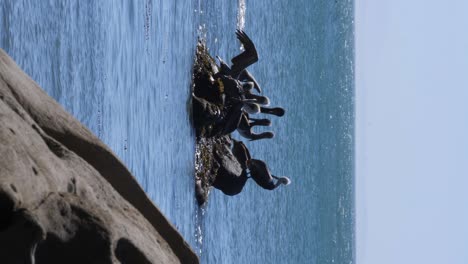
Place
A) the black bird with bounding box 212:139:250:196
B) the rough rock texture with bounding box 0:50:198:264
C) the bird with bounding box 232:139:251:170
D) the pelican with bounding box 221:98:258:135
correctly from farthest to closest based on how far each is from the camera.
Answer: the bird with bounding box 232:139:251:170
the black bird with bounding box 212:139:250:196
the pelican with bounding box 221:98:258:135
the rough rock texture with bounding box 0:50:198:264

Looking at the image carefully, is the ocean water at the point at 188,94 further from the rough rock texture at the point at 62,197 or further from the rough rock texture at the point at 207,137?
the rough rock texture at the point at 62,197

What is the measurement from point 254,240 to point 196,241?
6134 millimetres

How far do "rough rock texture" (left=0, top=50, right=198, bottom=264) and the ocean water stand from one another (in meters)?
3.10

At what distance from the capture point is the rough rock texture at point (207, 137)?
13.7 meters

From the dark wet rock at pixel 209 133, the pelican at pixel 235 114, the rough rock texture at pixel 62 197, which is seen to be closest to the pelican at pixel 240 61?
the dark wet rock at pixel 209 133

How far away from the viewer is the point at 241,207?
19.1m

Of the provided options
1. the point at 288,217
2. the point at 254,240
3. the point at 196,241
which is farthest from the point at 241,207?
the point at 288,217

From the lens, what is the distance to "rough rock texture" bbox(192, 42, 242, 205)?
45.0ft

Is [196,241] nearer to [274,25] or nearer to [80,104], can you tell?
[80,104]

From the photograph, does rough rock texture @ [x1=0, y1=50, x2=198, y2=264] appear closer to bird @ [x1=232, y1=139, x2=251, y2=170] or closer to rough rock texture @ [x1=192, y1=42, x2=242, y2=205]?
rough rock texture @ [x1=192, y1=42, x2=242, y2=205]

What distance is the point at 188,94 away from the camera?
13609 mm

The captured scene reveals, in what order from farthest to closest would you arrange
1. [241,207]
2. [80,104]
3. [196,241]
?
[241,207] → [196,241] → [80,104]

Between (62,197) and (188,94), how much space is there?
1026cm

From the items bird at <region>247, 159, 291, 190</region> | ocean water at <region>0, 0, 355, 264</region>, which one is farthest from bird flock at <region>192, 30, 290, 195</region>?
ocean water at <region>0, 0, 355, 264</region>
